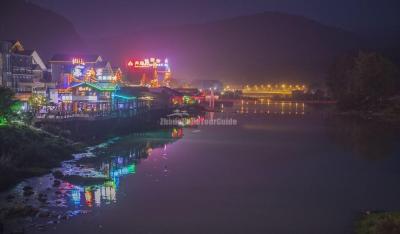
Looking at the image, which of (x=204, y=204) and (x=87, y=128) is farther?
(x=87, y=128)

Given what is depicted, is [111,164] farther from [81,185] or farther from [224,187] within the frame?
[224,187]

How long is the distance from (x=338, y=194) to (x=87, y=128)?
74.1ft

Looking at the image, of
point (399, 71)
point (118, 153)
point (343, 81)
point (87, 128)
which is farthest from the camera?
point (343, 81)

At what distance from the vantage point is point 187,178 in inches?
976

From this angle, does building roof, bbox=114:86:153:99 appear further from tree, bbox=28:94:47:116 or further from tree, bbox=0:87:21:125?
tree, bbox=0:87:21:125

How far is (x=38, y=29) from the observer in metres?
102

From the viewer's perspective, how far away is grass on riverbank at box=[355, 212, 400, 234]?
46.9 feet

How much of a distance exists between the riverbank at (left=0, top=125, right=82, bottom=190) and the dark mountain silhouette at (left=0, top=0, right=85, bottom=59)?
196ft

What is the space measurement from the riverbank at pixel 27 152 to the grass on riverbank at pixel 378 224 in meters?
14.8

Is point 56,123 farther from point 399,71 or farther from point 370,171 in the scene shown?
point 399,71

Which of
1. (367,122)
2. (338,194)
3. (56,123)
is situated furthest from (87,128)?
(367,122)

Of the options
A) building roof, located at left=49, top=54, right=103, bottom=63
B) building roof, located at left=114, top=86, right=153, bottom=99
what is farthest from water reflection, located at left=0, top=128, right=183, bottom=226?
building roof, located at left=49, top=54, right=103, bottom=63

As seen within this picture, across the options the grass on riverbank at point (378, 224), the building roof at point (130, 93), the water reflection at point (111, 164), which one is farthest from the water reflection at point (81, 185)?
the building roof at point (130, 93)

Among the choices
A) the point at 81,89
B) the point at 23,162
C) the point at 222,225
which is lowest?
the point at 222,225
